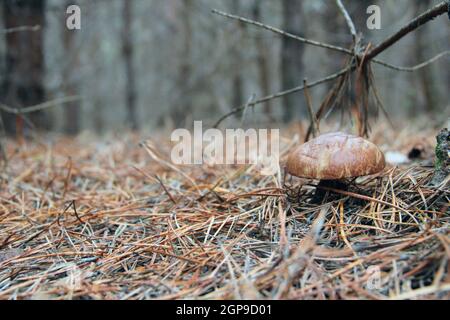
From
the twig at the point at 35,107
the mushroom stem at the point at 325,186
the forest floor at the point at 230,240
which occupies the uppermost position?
the twig at the point at 35,107

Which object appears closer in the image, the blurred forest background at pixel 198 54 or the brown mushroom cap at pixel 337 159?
the brown mushroom cap at pixel 337 159

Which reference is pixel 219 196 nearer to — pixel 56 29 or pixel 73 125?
pixel 73 125

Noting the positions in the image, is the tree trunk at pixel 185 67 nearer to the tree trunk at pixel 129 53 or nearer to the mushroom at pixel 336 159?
the tree trunk at pixel 129 53

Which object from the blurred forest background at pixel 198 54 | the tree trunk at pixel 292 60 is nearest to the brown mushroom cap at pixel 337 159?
the blurred forest background at pixel 198 54

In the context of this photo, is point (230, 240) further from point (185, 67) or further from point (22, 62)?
point (185, 67)

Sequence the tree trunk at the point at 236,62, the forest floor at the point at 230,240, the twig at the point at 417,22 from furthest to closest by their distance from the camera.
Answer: the tree trunk at the point at 236,62 → the twig at the point at 417,22 → the forest floor at the point at 230,240

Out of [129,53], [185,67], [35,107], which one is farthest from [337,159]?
[185,67]
